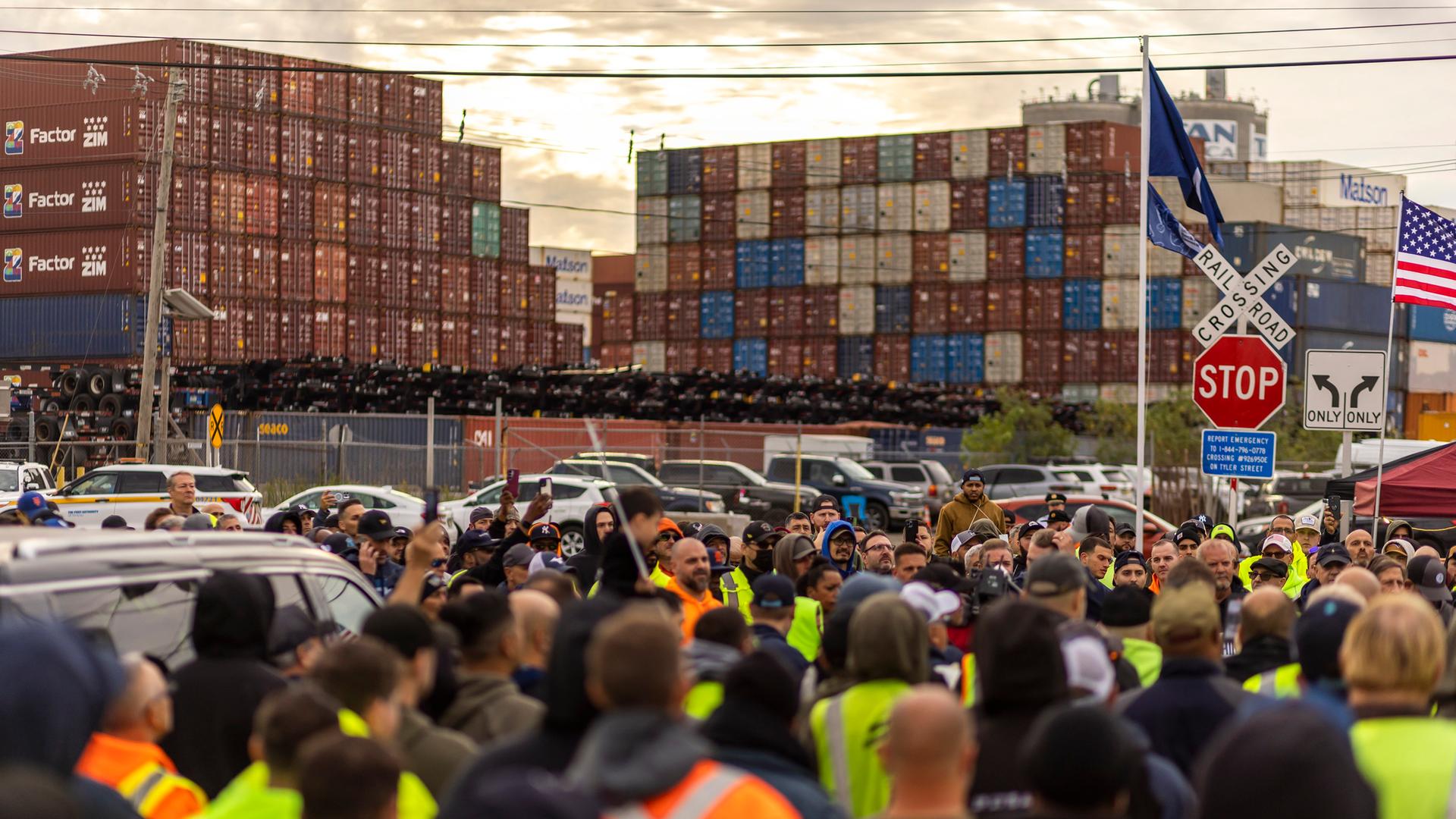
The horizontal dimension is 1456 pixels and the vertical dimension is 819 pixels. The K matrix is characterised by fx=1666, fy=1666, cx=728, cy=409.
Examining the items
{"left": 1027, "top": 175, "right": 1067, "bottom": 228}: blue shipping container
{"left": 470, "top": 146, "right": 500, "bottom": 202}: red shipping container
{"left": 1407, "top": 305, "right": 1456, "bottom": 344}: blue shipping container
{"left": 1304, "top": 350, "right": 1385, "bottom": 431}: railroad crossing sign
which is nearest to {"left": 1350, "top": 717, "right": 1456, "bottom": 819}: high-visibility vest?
{"left": 1304, "top": 350, "right": 1385, "bottom": 431}: railroad crossing sign

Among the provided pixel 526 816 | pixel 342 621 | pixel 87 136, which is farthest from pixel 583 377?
pixel 526 816

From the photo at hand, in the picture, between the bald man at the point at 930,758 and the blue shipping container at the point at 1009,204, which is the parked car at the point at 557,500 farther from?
the blue shipping container at the point at 1009,204

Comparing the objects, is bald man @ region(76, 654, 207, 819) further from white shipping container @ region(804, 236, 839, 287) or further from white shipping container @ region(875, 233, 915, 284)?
white shipping container @ region(804, 236, 839, 287)

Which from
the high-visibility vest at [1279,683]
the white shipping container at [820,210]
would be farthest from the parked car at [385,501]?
the white shipping container at [820,210]

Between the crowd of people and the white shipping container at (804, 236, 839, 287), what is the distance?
236ft

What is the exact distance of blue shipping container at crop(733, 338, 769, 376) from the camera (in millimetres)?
80000

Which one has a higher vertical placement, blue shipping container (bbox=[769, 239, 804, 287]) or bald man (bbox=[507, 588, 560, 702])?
blue shipping container (bbox=[769, 239, 804, 287])

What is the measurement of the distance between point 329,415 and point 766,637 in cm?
3459

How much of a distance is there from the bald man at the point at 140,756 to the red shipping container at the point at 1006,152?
70.9 metres

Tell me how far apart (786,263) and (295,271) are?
2971 centimetres

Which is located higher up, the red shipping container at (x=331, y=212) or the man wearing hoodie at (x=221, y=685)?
the red shipping container at (x=331, y=212)

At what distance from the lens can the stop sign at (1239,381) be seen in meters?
14.4

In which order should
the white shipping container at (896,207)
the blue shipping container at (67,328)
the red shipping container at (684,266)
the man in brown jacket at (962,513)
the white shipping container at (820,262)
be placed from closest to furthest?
1. the man in brown jacket at (962,513)
2. the blue shipping container at (67,328)
3. the white shipping container at (896,207)
4. the white shipping container at (820,262)
5. the red shipping container at (684,266)

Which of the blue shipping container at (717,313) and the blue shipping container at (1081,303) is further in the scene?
the blue shipping container at (717,313)
